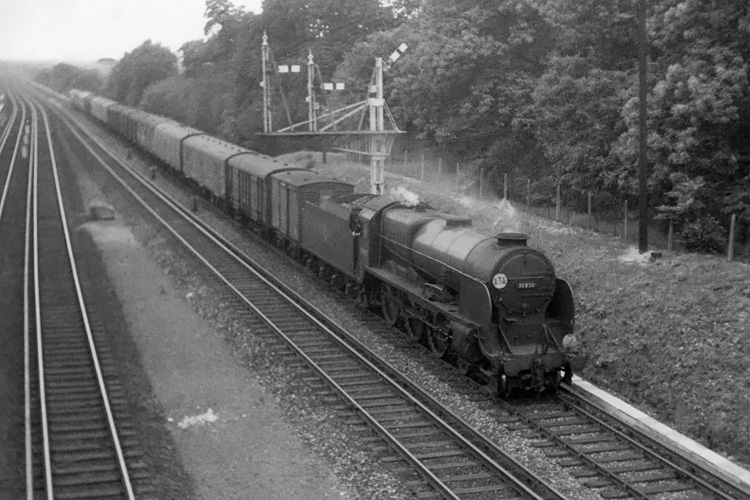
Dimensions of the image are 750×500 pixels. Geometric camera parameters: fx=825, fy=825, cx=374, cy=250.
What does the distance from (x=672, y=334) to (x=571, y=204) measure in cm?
1062

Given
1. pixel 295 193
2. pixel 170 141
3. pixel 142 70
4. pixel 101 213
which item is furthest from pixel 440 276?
pixel 142 70

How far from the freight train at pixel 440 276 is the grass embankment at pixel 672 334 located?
175cm

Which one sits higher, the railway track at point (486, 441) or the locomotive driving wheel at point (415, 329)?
the locomotive driving wheel at point (415, 329)

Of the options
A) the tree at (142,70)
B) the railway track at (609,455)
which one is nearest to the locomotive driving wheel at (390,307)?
the railway track at (609,455)

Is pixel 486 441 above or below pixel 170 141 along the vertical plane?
below

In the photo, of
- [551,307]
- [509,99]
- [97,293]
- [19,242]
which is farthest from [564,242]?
[19,242]

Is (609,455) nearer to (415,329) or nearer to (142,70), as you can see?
(415,329)

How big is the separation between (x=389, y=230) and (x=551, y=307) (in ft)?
14.8

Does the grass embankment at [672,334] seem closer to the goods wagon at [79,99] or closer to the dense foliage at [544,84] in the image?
the dense foliage at [544,84]

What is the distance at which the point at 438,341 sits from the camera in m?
17.0

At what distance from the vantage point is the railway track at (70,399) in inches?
458

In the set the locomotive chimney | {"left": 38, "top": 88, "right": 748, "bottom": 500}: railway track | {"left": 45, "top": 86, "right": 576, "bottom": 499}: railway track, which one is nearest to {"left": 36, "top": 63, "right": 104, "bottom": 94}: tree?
{"left": 45, "top": 86, "right": 576, "bottom": 499}: railway track

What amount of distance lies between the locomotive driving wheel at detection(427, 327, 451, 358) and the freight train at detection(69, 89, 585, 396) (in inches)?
1.2

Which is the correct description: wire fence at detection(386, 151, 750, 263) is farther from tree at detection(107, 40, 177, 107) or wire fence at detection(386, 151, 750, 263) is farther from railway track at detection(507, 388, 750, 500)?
tree at detection(107, 40, 177, 107)
